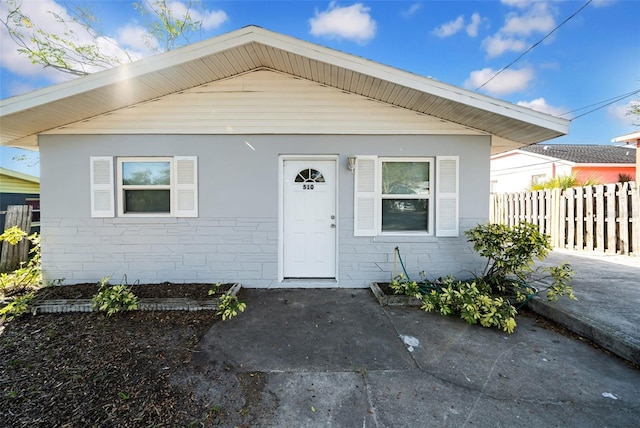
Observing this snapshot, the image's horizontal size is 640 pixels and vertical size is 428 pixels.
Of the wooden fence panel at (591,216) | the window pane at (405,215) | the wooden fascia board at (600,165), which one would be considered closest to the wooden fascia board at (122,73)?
the window pane at (405,215)

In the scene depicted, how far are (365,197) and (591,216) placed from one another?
22.2ft

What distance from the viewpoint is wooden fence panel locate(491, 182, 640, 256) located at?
6.30 meters

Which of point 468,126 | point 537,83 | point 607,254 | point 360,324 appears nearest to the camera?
point 360,324

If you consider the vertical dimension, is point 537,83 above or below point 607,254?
above

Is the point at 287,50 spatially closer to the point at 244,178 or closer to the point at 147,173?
the point at 244,178

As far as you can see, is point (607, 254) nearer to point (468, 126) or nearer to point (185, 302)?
point (468, 126)

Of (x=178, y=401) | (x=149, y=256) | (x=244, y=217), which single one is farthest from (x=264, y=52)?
(x=178, y=401)

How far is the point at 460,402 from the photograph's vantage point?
2100mm

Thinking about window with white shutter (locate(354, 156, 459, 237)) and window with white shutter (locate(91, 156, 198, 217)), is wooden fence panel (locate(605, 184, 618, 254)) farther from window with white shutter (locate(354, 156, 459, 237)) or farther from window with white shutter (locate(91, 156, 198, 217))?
window with white shutter (locate(91, 156, 198, 217))

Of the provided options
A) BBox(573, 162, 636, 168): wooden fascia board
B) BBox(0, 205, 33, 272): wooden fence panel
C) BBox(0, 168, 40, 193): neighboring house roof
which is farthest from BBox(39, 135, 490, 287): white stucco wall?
BBox(573, 162, 636, 168): wooden fascia board

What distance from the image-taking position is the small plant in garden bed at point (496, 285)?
3395mm

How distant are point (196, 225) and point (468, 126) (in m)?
4.82

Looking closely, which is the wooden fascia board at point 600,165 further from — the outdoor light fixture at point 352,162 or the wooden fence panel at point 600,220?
the outdoor light fixture at point 352,162

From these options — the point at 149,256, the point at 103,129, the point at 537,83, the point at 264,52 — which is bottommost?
the point at 149,256
